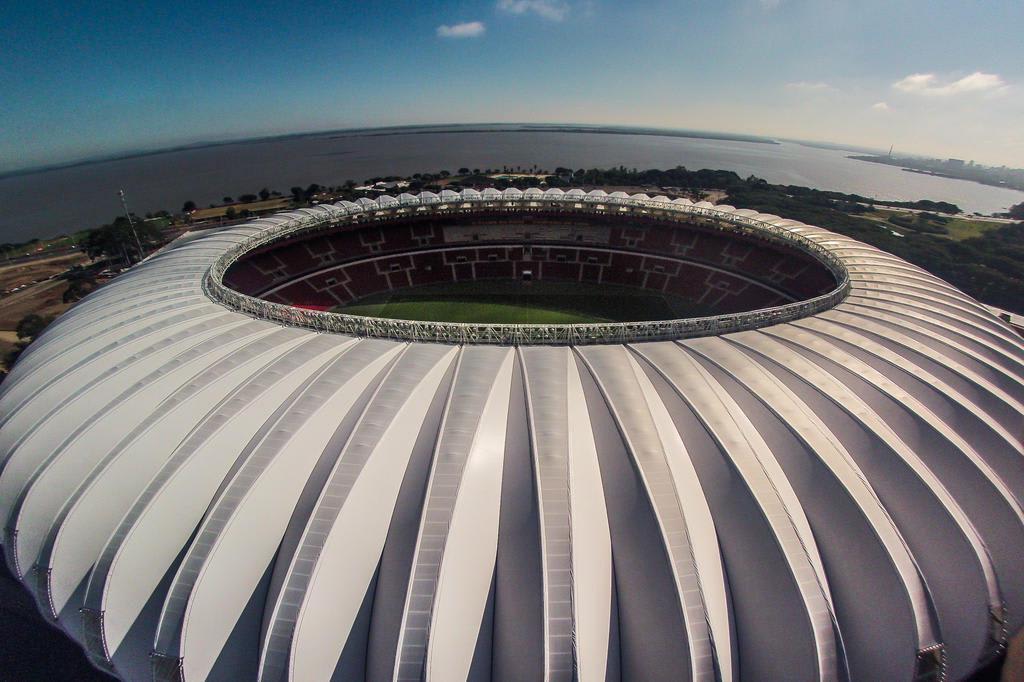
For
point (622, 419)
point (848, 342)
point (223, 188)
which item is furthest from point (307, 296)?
point (223, 188)

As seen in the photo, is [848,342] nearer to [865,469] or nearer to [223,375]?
[865,469]

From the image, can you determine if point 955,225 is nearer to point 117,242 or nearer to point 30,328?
point 30,328

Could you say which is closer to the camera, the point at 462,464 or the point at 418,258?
the point at 462,464

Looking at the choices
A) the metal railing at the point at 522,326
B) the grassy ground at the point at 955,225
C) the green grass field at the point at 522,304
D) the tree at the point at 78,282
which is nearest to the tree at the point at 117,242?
the tree at the point at 78,282

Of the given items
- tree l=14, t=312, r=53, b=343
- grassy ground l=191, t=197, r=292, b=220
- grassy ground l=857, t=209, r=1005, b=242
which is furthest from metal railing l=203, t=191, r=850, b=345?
grassy ground l=191, t=197, r=292, b=220

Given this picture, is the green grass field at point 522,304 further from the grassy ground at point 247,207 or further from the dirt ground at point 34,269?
the grassy ground at point 247,207

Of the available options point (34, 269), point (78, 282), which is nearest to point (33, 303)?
point (78, 282)
